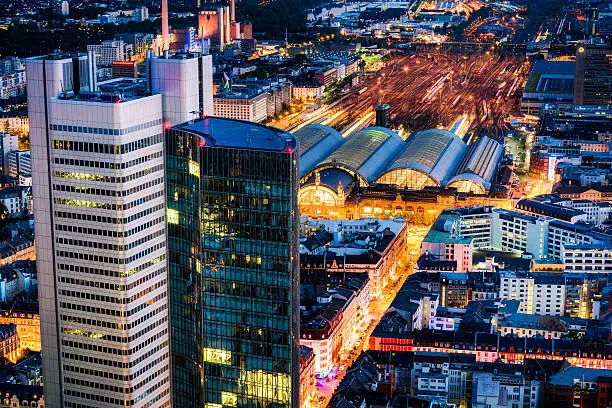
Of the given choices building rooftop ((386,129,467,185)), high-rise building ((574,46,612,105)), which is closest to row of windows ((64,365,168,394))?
building rooftop ((386,129,467,185))

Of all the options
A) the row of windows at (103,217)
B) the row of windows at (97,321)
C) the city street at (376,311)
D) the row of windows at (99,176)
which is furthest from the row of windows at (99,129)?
the city street at (376,311)

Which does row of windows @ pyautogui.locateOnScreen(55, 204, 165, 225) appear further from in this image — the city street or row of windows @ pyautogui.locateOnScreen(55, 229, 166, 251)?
the city street

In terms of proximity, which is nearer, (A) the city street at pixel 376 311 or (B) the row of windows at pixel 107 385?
(B) the row of windows at pixel 107 385

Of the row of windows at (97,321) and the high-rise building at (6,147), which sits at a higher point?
the row of windows at (97,321)

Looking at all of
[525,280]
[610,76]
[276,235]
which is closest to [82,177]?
[276,235]

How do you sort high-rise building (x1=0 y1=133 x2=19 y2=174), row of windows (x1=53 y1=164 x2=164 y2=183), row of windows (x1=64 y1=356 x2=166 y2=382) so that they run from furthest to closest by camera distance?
high-rise building (x1=0 y1=133 x2=19 y2=174), row of windows (x1=64 y1=356 x2=166 y2=382), row of windows (x1=53 y1=164 x2=164 y2=183)

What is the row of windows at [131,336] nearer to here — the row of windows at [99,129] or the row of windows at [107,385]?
the row of windows at [107,385]

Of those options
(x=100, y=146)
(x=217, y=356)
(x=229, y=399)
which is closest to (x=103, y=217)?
(x=100, y=146)
